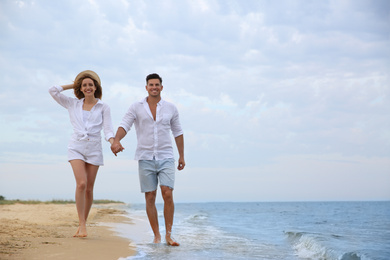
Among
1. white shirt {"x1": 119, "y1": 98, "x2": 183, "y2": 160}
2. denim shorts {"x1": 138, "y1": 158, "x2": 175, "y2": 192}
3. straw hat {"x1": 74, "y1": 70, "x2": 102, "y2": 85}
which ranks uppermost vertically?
straw hat {"x1": 74, "y1": 70, "x2": 102, "y2": 85}

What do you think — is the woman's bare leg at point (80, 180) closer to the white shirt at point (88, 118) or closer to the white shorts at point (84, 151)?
the white shorts at point (84, 151)

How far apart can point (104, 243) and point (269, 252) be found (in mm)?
2448

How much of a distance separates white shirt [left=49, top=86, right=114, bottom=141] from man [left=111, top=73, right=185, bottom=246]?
221 mm

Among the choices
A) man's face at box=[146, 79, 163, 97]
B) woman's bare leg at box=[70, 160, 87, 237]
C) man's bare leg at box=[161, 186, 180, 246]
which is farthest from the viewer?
man's face at box=[146, 79, 163, 97]

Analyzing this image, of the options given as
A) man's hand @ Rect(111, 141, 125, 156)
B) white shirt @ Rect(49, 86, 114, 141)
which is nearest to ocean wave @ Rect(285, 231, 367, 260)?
man's hand @ Rect(111, 141, 125, 156)

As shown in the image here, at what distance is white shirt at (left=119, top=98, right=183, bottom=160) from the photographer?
6.05 meters

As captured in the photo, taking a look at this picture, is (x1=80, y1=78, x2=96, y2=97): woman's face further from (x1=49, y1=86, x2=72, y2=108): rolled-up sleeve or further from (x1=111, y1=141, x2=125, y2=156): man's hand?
(x1=111, y1=141, x2=125, y2=156): man's hand

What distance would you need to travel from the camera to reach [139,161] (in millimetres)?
6152

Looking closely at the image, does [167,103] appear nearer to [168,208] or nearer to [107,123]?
[107,123]

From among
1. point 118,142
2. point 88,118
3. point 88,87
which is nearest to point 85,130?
point 88,118

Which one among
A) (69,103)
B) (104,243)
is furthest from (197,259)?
(69,103)

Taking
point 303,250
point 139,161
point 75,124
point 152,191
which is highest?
point 75,124

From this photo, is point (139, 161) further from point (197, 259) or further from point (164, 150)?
point (197, 259)

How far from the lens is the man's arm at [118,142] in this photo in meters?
5.84
